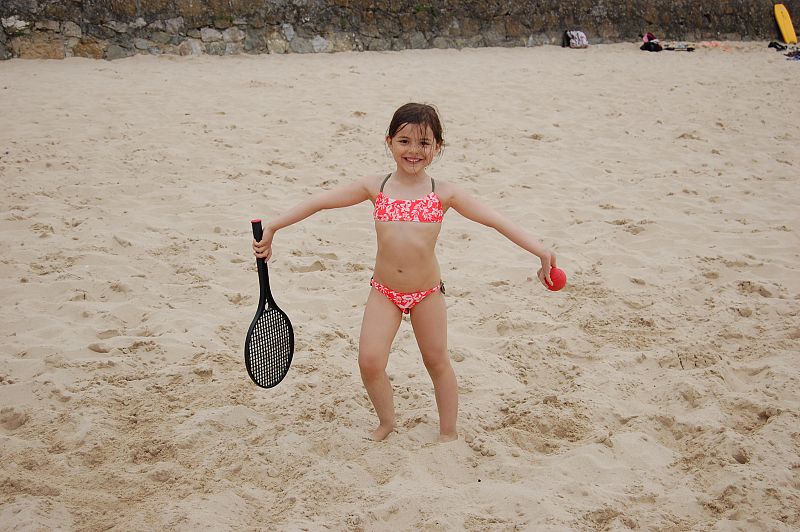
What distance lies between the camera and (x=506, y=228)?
2.66m

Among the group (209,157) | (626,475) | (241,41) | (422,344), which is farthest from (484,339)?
(241,41)

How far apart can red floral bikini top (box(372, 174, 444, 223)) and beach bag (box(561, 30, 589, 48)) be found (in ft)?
29.4

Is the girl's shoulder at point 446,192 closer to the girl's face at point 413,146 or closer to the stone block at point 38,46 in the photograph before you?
the girl's face at point 413,146

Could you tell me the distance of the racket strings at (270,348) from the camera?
111 inches

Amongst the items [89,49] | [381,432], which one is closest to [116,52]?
[89,49]

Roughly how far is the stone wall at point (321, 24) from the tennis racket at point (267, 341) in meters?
6.40

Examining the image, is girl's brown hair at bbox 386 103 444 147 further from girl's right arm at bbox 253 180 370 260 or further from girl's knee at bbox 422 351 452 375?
girl's knee at bbox 422 351 452 375

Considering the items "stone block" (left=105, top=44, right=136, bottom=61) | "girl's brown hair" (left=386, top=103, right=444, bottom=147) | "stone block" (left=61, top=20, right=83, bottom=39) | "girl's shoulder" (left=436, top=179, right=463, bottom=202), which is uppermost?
"stone block" (left=61, top=20, right=83, bottom=39)

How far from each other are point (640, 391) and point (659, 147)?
13.5ft

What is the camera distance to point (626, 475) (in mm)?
2586

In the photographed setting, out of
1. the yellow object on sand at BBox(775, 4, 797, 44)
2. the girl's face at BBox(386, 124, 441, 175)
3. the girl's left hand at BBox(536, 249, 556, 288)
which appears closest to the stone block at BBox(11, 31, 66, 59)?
the girl's face at BBox(386, 124, 441, 175)

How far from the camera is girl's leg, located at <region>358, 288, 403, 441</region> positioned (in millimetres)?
2668

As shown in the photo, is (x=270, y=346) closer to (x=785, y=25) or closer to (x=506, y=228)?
(x=506, y=228)

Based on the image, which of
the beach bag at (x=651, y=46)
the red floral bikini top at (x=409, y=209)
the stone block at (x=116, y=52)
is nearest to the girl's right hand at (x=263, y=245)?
the red floral bikini top at (x=409, y=209)
